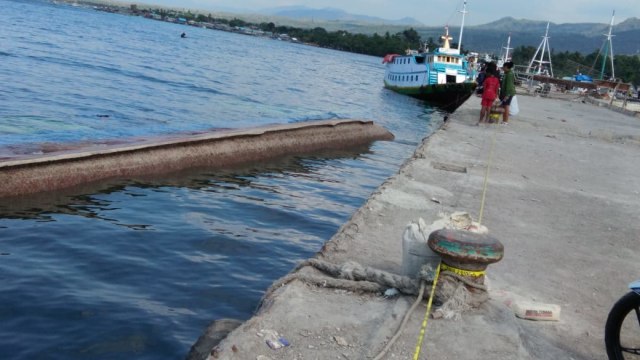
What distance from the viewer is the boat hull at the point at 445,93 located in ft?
112

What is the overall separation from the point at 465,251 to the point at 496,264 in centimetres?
153

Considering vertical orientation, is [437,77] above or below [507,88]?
below

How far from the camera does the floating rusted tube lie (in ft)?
25.2

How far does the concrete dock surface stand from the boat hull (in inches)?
882

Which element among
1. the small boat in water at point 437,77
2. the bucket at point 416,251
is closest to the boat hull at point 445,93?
the small boat in water at point 437,77

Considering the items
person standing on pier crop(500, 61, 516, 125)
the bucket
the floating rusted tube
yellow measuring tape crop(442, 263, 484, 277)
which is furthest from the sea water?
person standing on pier crop(500, 61, 516, 125)

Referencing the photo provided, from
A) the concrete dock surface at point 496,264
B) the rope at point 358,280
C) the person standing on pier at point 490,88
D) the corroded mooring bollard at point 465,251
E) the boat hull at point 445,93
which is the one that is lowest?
the boat hull at point 445,93

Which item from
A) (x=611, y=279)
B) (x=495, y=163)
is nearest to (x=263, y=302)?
(x=611, y=279)

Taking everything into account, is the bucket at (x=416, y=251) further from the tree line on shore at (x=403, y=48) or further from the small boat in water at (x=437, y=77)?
the tree line on shore at (x=403, y=48)

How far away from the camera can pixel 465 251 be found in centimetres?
422

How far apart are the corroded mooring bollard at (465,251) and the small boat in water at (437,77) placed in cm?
3063

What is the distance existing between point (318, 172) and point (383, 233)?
19.8ft

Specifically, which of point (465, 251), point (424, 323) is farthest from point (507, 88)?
point (424, 323)

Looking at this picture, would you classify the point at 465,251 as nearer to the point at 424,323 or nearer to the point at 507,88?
the point at 424,323
